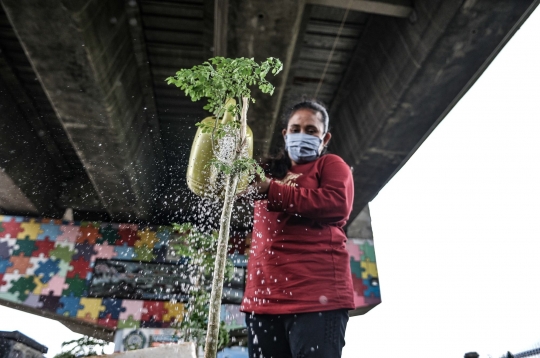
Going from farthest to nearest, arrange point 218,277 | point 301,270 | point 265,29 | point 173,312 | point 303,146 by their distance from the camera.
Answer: point 173,312 → point 265,29 → point 303,146 → point 301,270 → point 218,277

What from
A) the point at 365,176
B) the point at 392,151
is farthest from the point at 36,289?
the point at 392,151

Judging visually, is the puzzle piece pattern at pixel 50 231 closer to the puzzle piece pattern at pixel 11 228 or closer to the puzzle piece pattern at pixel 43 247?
the puzzle piece pattern at pixel 43 247

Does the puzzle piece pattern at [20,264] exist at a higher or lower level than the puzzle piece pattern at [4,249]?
lower

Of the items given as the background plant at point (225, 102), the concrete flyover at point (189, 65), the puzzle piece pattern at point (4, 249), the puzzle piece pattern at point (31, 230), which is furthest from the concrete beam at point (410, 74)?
the puzzle piece pattern at point (4, 249)

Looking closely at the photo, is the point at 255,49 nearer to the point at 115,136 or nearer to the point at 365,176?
the point at 115,136

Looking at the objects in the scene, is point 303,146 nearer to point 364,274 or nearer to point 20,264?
point 364,274

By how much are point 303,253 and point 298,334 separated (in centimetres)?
29

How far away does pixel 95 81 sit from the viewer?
3.30 metres

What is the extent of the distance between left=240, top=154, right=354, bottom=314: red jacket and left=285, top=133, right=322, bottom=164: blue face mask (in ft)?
0.66

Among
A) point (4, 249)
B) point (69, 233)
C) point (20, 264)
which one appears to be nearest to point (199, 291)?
point (69, 233)

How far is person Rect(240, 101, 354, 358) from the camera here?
1.39m

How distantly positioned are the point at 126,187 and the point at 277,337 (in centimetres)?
396

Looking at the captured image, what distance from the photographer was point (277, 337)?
146 cm

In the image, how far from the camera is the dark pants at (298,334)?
134 cm
